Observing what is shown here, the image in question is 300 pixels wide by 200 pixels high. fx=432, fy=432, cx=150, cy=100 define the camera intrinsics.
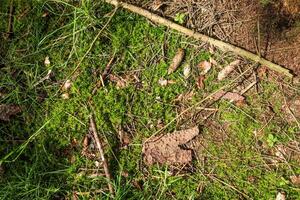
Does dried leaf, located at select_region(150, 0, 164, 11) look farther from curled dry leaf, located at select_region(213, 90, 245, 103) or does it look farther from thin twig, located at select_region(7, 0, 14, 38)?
thin twig, located at select_region(7, 0, 14, 38)

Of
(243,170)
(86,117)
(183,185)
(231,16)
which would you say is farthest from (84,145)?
(231,16)

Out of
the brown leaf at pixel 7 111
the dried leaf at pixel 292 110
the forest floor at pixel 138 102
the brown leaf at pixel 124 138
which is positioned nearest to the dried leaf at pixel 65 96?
the forest floor at pixel 138 102

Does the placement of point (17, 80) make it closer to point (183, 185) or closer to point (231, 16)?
point (183, 185)

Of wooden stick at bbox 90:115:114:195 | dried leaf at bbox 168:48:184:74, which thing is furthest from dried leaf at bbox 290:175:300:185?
wooden stick at bbox 90:115:114:195

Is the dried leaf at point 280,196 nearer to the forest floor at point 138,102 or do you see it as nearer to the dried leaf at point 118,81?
the forest floor at point 138,102

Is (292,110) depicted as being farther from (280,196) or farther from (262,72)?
(280,196)
